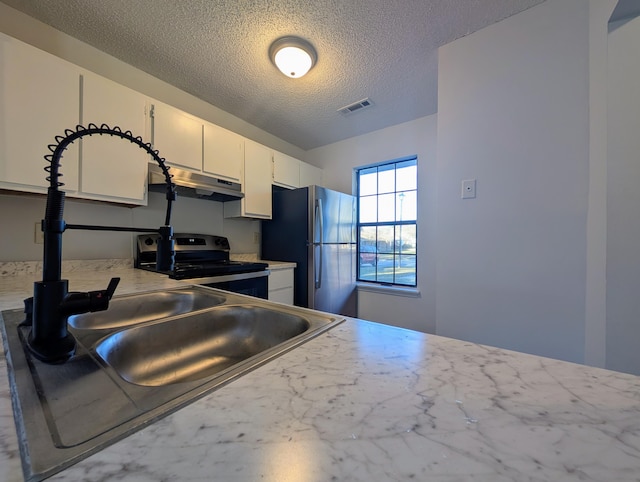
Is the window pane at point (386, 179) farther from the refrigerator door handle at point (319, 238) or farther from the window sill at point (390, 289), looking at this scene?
the window sill at point (390, 289)

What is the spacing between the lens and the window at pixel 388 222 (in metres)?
2.94

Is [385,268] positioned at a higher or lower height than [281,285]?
higher

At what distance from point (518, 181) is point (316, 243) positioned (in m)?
1.67

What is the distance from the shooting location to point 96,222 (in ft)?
5.91

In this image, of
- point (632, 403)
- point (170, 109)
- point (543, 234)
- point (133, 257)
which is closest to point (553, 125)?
point (543, 234)

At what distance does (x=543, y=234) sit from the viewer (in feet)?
4.81

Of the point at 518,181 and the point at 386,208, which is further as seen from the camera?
the point at 386,208

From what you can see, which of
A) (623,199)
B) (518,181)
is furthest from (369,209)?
(623,199)

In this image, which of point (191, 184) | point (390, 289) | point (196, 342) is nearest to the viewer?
point (196, 342)

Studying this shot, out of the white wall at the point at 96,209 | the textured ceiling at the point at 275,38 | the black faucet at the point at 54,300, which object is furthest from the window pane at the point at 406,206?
the black faucet at the point at 54,300

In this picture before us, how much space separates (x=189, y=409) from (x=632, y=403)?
0.61 m

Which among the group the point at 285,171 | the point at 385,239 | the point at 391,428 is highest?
the point at 285,171

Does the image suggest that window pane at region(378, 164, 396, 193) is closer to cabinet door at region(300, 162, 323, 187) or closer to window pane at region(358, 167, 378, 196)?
window pane at region(358, 167, 378, 196)

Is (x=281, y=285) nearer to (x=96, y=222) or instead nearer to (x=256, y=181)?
(x=256, y=181)
